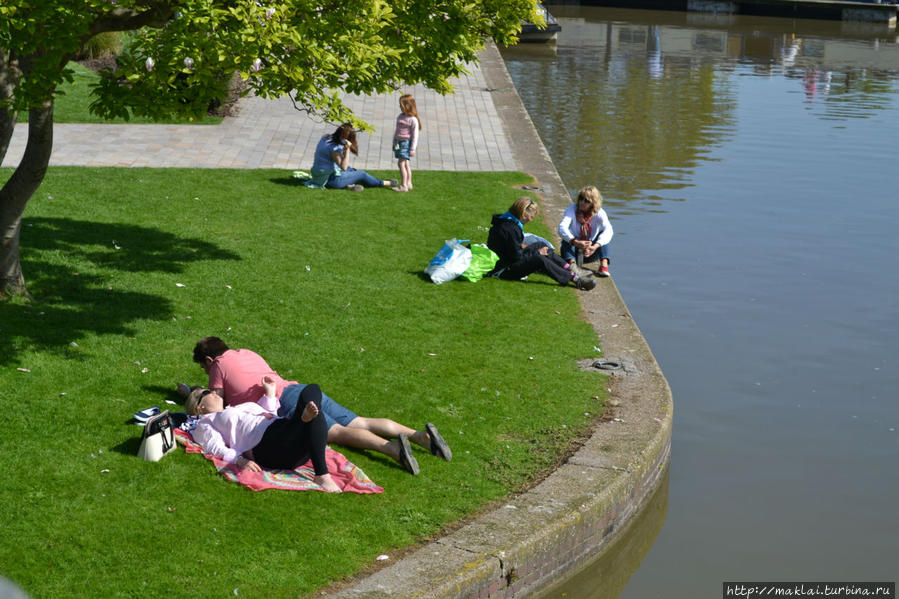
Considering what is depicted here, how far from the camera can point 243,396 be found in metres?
8.30

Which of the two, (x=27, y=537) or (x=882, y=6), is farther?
(x=882, y=6)

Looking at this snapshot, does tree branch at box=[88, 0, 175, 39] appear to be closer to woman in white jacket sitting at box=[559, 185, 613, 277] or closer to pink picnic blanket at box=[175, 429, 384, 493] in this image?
pink picnic blanket at box=[175, 429, 384, 493]

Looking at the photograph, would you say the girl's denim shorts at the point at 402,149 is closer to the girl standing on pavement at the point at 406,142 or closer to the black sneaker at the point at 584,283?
the girl standing on pavement at the point at 406,142

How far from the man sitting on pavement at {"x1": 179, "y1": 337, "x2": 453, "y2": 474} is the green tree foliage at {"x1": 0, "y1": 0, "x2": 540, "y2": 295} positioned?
201 cm

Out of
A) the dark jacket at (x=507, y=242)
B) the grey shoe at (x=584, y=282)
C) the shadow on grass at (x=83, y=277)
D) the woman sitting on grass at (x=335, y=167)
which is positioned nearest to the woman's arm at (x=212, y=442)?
the shadow on grass at (x=83, y=277)

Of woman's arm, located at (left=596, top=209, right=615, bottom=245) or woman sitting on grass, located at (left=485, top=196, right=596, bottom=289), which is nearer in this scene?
woman sitting on grass, located at (left=485, top=196, right=596, bottom=289)

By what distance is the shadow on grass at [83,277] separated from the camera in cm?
1000

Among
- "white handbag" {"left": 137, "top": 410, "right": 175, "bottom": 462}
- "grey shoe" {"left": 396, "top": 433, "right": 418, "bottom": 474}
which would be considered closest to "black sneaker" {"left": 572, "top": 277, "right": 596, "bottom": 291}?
"grey shoe" {"left": 396, "top": 433, "right": 418, "bottom": 474}

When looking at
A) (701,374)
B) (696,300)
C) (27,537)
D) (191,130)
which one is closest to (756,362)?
(701,374)

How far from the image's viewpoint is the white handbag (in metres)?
7.75

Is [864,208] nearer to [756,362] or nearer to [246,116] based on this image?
[756,362]

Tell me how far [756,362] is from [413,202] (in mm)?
5990

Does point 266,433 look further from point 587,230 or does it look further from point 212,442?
point 587,230

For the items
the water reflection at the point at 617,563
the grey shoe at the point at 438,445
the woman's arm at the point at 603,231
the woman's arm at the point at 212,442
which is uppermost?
the woman's arm at the point at 603,231
